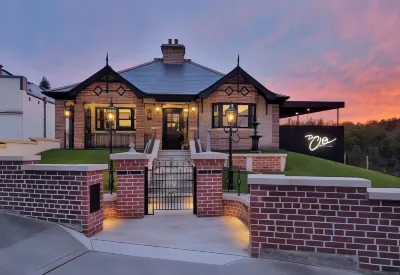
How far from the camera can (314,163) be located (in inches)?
600

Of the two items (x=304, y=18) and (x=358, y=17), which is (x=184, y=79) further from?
(x=358, y=17)

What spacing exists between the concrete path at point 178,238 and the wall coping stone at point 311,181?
1.20 metres

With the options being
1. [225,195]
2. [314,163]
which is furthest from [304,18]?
[225,195]

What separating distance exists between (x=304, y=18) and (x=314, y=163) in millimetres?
8372

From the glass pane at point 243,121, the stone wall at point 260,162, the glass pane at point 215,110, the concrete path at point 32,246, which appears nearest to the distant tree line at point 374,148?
the glass pane at point 243,121

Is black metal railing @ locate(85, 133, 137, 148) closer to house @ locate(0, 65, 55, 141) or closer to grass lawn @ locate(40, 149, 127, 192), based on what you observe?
grass lawn @ locate(40, 149, 127, 192)

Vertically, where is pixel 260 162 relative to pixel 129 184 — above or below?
below

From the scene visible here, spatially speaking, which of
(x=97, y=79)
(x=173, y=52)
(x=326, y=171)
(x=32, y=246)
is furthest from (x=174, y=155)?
(x=173, y=52)

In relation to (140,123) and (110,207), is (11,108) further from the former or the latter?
(110,207)

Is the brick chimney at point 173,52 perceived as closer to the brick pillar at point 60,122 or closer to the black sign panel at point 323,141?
the brick pillar at point 60,122

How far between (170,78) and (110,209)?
1448 centimetres

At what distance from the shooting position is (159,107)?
58.7 ft

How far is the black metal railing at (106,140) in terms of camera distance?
1786 cm

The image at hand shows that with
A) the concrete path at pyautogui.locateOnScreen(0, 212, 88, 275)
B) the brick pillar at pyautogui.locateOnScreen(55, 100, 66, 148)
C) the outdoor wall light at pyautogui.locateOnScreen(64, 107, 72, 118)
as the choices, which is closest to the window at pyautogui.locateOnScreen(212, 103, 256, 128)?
the outdoor wall light at pyautogui.locateOnScreen(64, 107, 72, 118)
